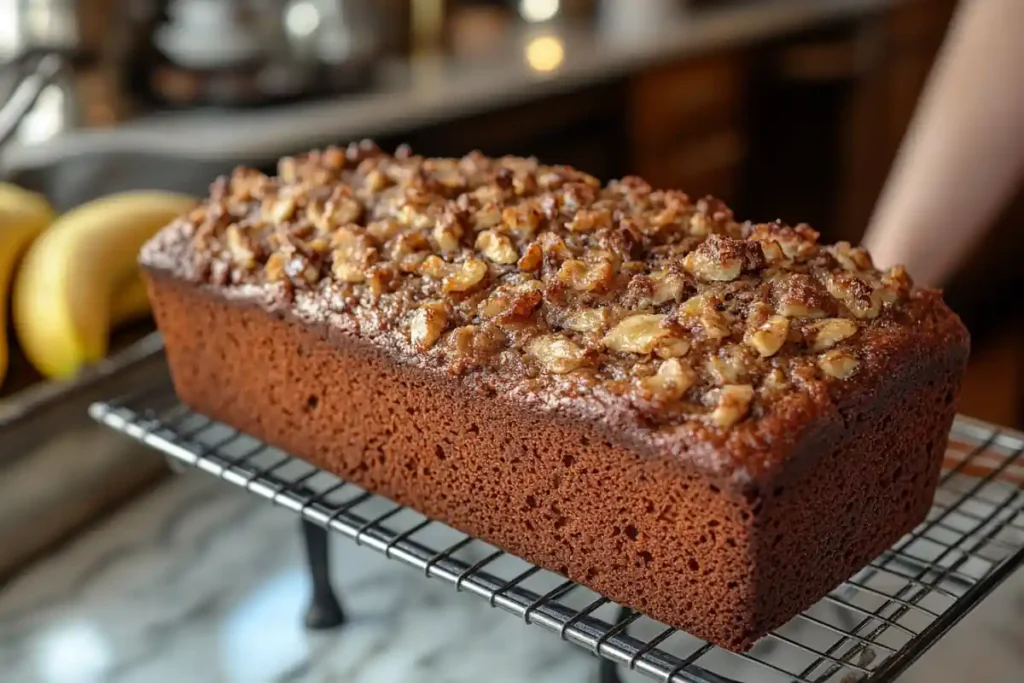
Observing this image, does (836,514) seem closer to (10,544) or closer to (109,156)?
(10,544)

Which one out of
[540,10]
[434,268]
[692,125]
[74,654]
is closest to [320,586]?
[74,654]

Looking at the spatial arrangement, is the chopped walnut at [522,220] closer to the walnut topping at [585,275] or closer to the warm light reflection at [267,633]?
the walnut topping at [585,275]

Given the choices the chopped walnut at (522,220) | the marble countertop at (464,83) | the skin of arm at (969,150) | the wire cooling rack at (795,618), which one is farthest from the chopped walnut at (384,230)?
the marble countertop at (464,83)

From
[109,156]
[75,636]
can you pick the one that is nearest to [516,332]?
[75,636]

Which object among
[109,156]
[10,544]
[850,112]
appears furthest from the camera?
[850,112]

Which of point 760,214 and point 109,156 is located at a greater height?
point 109,156

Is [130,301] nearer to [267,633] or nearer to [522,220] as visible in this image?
[267,633]

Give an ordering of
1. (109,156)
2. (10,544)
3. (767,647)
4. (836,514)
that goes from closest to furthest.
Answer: (836,514) → (767,647) → (10,544) → (109,156)
